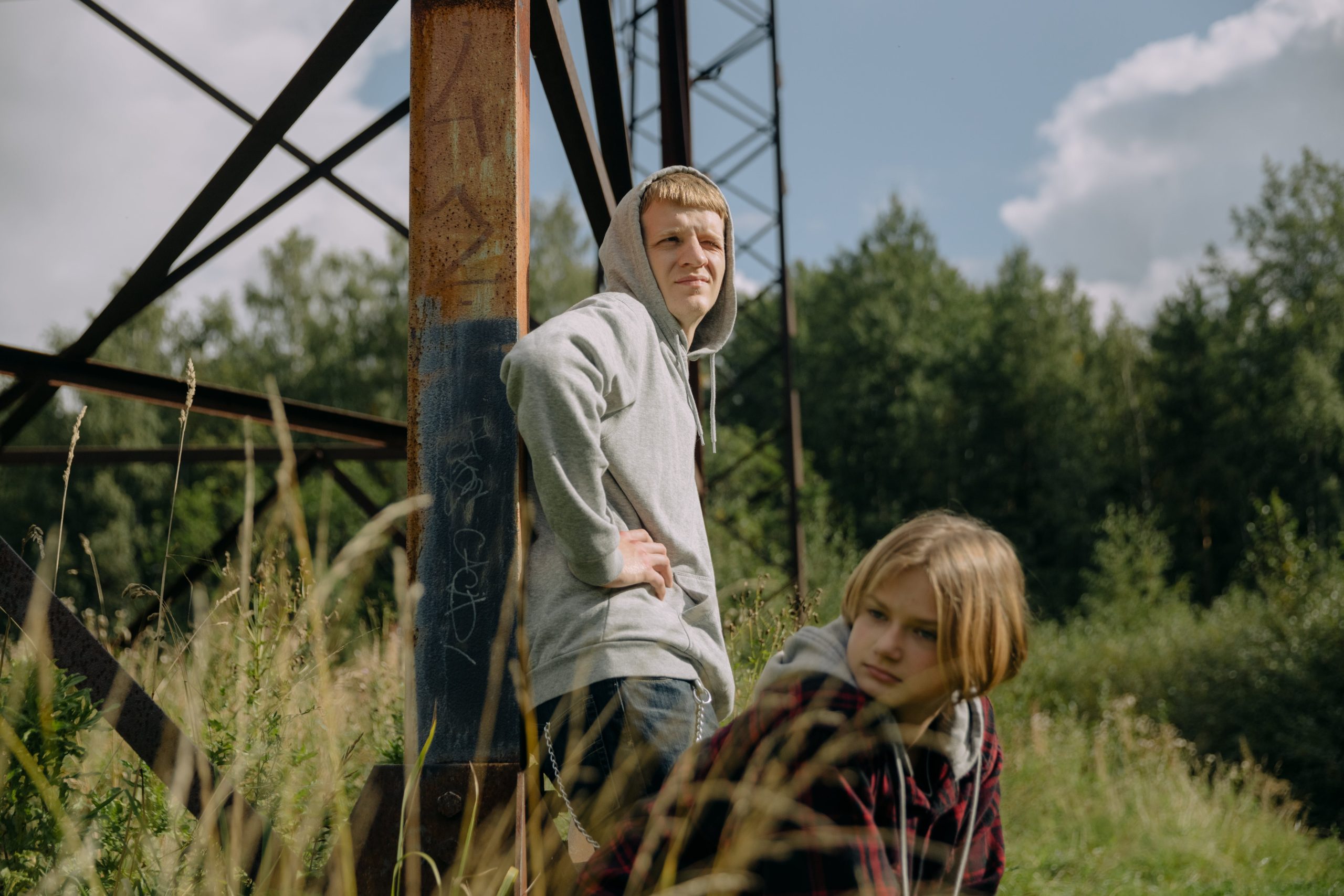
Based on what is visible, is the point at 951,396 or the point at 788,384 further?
the point at 951,396

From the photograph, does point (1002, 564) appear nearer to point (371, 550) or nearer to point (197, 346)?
point (371, 550)

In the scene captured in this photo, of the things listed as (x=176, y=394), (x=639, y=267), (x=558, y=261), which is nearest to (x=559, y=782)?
(x=639, y=267)

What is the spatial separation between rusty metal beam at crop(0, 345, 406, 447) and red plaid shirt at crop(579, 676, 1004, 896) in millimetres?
2325

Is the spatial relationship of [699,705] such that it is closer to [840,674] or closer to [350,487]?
[840,674]

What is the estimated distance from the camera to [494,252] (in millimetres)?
1885

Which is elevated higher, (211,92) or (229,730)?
(211,92)

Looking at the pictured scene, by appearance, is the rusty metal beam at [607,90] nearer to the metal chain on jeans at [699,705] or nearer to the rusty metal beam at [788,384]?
the metal chain on jeans at [699,705]

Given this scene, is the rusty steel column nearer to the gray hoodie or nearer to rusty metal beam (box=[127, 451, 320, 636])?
the gray hoodie

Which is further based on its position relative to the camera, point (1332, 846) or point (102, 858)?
point (1332, 846)

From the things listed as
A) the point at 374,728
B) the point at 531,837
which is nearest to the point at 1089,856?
the point at 374,728

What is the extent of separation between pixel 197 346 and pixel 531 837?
36.4 metres

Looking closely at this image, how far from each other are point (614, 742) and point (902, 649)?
0.54 meters

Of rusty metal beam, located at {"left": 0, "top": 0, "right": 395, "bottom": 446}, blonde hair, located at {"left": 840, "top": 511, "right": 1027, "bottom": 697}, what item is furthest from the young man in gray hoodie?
rusty metal beam, located at {"left": 0, "top": 0, "right": 395, "bottom": 446}

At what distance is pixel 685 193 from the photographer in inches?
82.4
